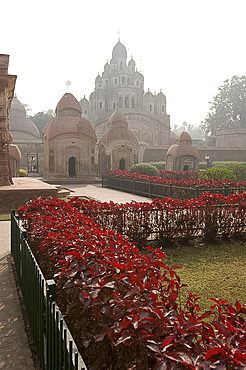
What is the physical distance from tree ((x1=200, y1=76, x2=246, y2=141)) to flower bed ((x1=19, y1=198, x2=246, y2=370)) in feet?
188

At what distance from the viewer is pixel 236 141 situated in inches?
1773

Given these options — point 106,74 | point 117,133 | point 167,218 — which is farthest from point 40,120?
point 167,218

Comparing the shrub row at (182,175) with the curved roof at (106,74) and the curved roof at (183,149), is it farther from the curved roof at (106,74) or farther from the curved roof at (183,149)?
the curved roof at (106,74)

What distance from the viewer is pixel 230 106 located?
182 ft

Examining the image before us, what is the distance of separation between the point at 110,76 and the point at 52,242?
6135 centimetres

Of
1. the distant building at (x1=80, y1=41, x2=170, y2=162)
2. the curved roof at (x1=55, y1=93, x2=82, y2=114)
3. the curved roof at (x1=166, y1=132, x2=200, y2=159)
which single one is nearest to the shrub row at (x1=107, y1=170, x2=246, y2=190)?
the curved roof at (x1=166, y1=132, x2=200, y2=159)

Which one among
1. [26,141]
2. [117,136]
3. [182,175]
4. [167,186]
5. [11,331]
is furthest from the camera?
[26,141]

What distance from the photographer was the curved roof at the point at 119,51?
60750 millimetres

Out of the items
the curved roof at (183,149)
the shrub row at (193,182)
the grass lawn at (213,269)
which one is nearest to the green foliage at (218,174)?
A: the shrub row at (193,182)

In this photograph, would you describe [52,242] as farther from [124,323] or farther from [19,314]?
Result: [124,323]

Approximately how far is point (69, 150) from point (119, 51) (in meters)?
42.4

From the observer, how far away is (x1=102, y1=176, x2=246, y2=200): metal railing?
11.5 metres

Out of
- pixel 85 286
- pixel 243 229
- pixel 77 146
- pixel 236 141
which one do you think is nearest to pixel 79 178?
pixel 77 146

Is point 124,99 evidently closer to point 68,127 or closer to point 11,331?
point 68,127
